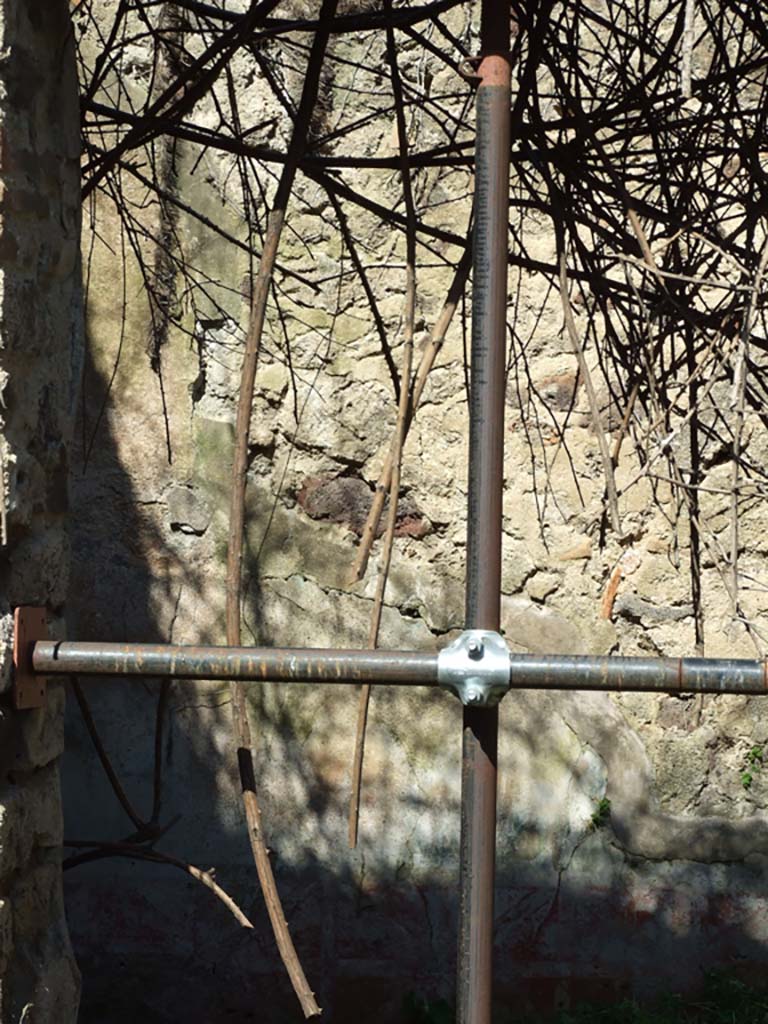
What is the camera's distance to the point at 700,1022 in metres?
3.58

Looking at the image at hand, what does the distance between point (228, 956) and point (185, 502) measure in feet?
4.44

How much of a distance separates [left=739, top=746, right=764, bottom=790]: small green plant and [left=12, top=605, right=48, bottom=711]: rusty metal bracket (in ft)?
9.15

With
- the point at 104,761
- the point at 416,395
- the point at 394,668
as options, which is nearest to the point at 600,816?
the point at 104,761

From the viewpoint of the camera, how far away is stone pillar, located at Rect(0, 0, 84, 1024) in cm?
150

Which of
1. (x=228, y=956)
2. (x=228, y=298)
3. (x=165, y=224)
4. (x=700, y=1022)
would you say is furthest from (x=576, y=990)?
(x=165, y=224)

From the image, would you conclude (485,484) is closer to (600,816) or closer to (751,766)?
(600,816)

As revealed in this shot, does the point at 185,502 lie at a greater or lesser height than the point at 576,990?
greater

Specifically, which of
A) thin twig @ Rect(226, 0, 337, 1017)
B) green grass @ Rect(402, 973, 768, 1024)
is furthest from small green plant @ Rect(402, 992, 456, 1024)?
thin twig @ Rect(226, 0, 337, 1017)

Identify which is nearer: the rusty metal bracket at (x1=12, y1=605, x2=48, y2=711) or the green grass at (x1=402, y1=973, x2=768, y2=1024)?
the rusty metal bracket at (x1=12, y1=605, x2=48, y2=711)

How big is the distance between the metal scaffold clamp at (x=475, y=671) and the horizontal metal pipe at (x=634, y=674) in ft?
0.05

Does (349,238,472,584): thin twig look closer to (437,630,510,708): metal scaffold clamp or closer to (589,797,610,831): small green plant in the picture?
(437,630,510,708): metal scaffold clamp

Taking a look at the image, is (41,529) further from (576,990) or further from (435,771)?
(576,990)

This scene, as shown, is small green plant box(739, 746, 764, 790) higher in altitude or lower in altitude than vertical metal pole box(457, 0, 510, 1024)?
lower

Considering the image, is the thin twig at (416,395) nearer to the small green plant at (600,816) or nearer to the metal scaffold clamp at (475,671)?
the metal scaffold clamp at (475,671)
